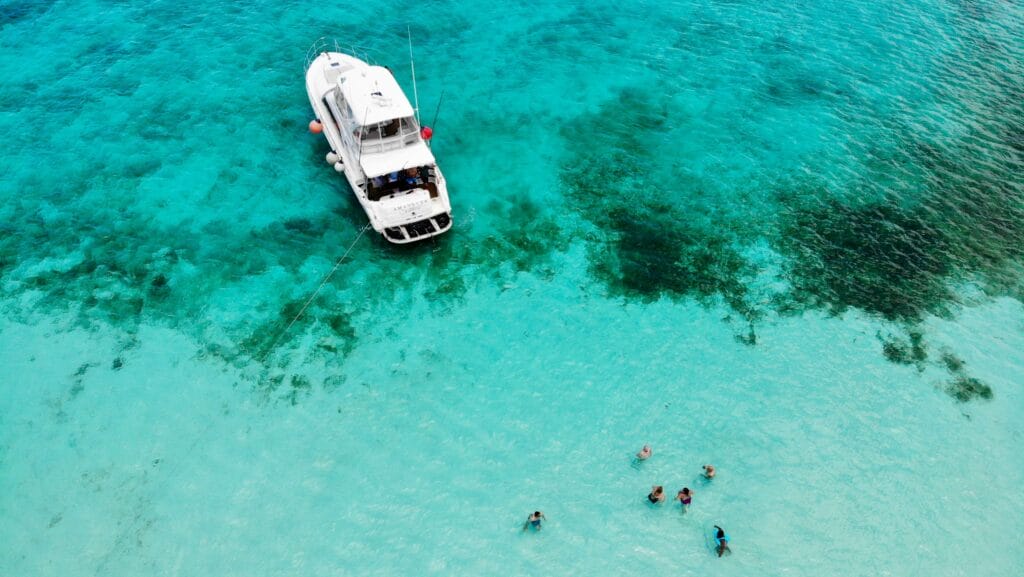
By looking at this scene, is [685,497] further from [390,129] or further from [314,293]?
[390,129]

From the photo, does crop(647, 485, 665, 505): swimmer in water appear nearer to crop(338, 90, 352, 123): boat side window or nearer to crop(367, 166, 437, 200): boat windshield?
crop(367, 166, 437, 200): boat windshield

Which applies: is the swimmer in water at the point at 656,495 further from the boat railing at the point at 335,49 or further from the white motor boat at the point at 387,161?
the boat railing at the point at 335,49

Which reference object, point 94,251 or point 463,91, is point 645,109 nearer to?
point 463,91

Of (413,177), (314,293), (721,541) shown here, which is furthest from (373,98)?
(721,541)

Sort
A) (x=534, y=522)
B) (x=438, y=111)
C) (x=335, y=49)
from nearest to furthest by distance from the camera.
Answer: (x=534, y=522) → (x=438, y=111) → (x=335, y=49)

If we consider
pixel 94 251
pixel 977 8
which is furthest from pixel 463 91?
pixel 977 8

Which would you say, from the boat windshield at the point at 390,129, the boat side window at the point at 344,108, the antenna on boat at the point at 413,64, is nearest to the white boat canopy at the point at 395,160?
the boat windshield at the point at 390,129
